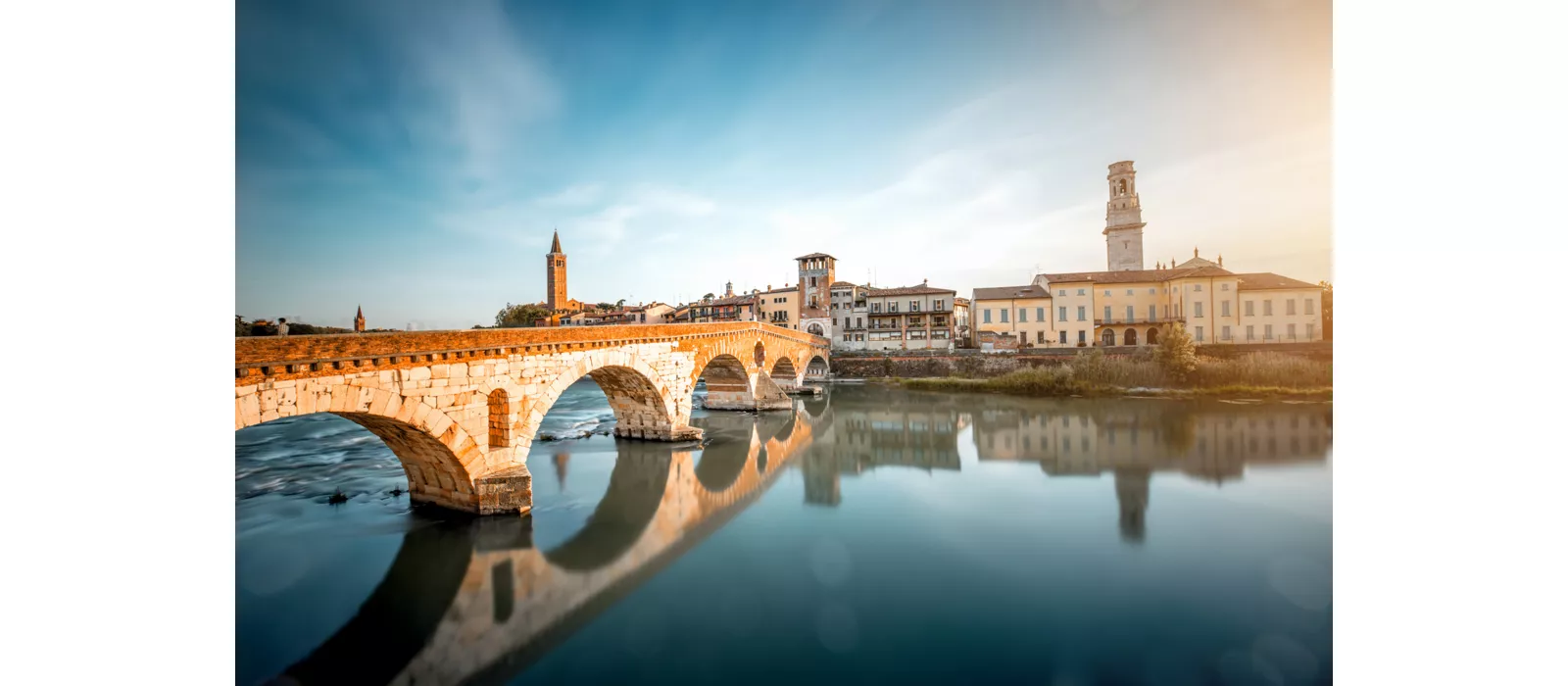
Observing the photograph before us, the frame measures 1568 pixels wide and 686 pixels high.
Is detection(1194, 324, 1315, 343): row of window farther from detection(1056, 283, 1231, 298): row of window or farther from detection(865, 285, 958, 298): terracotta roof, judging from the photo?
detection(865, 285, 958, 298): terracotta roof

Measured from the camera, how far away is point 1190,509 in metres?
5.46

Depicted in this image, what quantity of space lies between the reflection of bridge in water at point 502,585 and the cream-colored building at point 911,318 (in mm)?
14966

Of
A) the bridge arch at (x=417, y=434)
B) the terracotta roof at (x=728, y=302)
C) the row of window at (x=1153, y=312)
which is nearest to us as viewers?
the bridge arch at (x=417, y=434)

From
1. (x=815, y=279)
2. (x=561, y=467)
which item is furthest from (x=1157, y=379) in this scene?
(x=561, y=467)

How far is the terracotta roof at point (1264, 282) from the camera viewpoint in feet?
39.0

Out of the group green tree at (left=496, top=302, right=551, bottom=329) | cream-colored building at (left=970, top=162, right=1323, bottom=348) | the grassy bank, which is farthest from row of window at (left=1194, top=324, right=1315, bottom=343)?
green tree at (left=496, top=302, right=551, bottom=329)

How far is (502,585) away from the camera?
13.3 ft

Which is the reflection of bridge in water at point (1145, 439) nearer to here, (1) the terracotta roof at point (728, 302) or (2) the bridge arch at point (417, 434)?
(2) the bridge arch at point (417, 434)

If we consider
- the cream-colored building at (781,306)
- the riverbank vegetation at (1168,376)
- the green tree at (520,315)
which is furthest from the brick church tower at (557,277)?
the riverbank vegetation at (1168,376)

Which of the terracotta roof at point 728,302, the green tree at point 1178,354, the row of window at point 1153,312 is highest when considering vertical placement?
the terracotta roof at point 728,302
